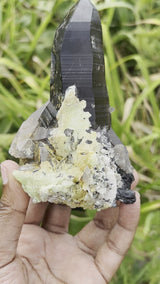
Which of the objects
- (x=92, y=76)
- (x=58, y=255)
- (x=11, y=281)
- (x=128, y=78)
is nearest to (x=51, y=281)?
(x=58, y=255)

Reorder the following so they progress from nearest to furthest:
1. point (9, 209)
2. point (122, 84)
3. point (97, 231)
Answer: point (9, 209) < point (97, 231) < point (122, 84)

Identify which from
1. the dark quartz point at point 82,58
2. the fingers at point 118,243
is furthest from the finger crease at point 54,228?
the dark quartz point at point 82,58

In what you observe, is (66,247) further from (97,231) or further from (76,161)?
(76,161)

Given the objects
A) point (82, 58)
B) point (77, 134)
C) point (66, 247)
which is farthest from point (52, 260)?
point (82, 58)

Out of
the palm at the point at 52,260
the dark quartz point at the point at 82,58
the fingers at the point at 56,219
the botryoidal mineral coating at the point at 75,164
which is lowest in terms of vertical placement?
the palm at the point at 52,260

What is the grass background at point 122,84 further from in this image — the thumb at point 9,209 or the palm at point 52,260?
the thumb at point 9,209

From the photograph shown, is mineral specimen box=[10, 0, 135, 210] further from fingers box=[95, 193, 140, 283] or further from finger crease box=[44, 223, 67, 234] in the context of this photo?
finger crease box=[44, 223, 67, 234]
